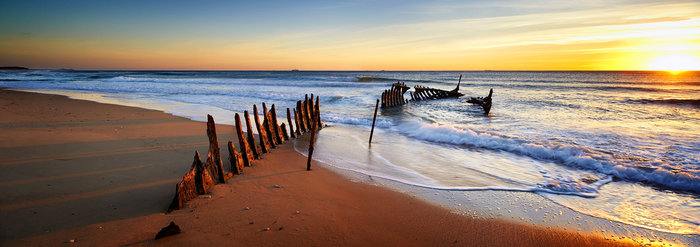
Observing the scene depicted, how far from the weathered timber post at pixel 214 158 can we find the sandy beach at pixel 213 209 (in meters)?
0.22

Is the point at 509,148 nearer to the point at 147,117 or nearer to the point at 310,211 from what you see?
the point at 310,211

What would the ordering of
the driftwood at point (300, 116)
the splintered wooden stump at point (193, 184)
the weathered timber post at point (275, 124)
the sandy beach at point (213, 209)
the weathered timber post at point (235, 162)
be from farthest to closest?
the driftwood at point (300, 116) < the weathered timber post at point (275, 124) < the weathered timber post at point (235, 162) < the splintered wooden stump at point (193, 184) < the sandy beach at point (213, 209)

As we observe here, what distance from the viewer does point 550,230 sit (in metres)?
4.19

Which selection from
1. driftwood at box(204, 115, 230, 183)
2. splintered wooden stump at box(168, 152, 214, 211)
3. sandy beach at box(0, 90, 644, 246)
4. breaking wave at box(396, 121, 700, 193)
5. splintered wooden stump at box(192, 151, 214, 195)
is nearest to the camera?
sandy beach at box(0, 90, 644, 246)

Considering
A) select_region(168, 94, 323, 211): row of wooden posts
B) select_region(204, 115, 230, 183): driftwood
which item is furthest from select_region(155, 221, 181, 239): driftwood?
select_region(204, 115, 230, 183): driftwood

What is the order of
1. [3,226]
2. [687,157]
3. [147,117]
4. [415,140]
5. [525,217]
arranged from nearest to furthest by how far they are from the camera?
1. [3,226]
2. [525,217]
3. [687,157]
4. [415,140]
5. [147,117]

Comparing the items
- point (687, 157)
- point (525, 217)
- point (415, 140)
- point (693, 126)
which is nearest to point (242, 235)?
point (525, 217)

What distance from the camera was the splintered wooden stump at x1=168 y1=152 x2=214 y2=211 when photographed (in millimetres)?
4113

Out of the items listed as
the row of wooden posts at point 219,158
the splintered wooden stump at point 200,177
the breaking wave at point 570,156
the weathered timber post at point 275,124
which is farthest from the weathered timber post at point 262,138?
the breaking wave at point 570,156

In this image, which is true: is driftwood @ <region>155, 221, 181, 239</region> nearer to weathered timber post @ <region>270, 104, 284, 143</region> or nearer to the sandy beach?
the sandy beach

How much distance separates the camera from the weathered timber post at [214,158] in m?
4.96

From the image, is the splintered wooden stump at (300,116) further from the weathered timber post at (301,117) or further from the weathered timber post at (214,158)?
the weathered timber post at (214,158)

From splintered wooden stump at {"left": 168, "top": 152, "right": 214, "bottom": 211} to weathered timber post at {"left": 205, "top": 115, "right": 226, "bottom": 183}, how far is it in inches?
8.2

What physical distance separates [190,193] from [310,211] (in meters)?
1.76
